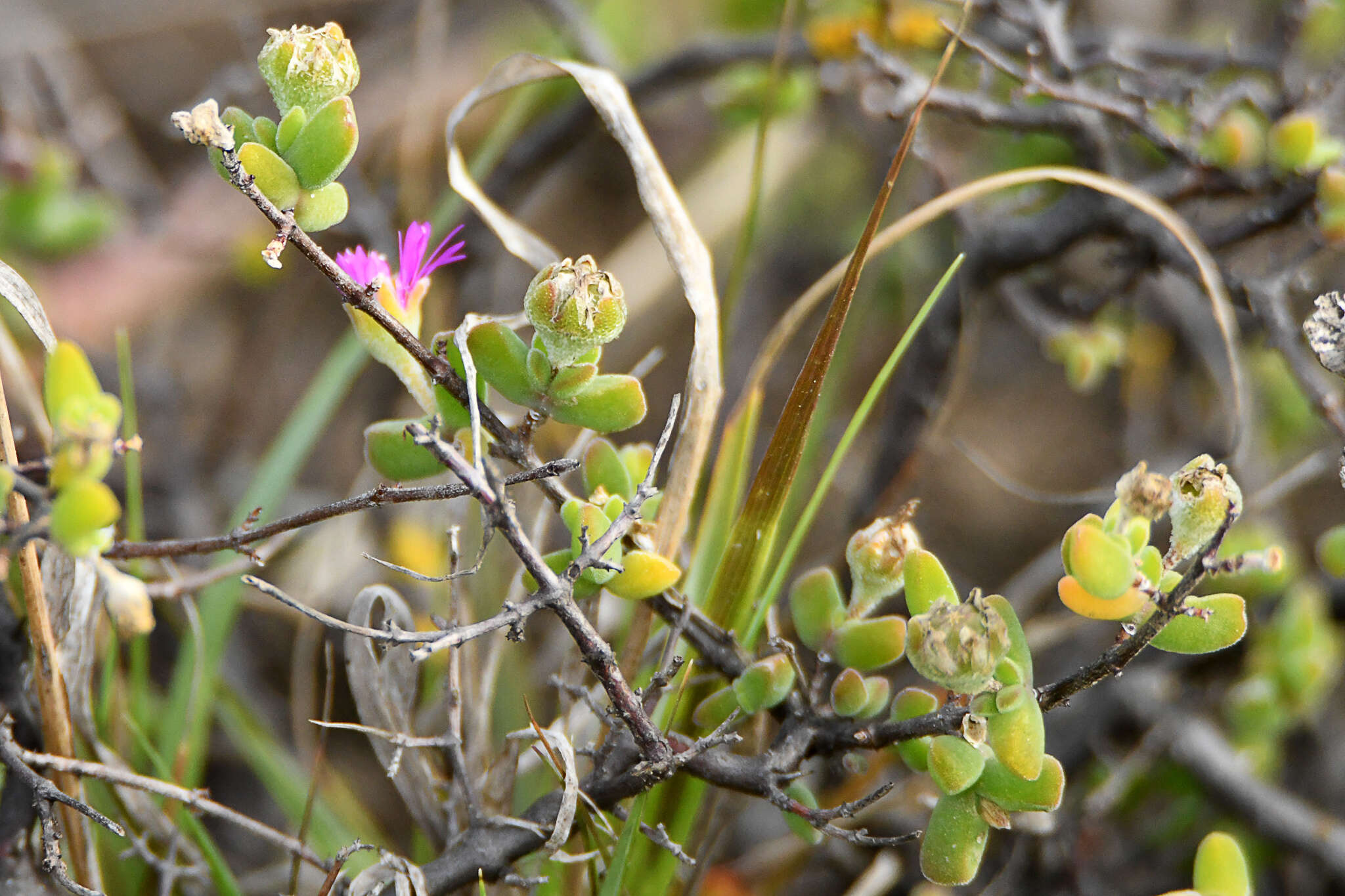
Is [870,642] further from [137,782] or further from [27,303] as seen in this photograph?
[27,303]

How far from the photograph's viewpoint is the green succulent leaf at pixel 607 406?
1.85 feet

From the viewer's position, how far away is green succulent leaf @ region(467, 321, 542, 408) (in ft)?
1.84

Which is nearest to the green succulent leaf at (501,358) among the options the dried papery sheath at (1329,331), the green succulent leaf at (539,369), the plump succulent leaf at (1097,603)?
the green succulent leaf at (539,369)

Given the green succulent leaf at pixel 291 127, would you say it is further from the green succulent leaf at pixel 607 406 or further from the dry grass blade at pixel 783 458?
the dry grass blade at pixel 783 458

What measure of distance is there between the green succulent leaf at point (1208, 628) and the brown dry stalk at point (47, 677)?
68cm

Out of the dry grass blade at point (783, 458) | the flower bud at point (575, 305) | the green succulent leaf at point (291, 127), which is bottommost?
the dry grass blade at point (783, 458)

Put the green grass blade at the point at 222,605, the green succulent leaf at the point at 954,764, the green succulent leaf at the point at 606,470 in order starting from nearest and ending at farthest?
the green succulent leaf at the point at 954,764 → the green succulent leaf at the point at 606,470 → the green grass blade at the point at 222,605

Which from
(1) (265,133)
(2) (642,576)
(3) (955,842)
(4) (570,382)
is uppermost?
(1) (265,133)

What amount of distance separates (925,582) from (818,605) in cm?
11

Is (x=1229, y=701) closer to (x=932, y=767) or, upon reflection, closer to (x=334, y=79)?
(x=932, y=767)

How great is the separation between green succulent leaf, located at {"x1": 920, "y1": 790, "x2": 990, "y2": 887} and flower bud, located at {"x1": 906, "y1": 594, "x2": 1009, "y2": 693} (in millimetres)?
104

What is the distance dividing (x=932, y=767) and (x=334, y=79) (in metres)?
0.51

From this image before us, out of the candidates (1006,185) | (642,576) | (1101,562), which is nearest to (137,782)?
(642,576)

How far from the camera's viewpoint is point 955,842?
54cm
